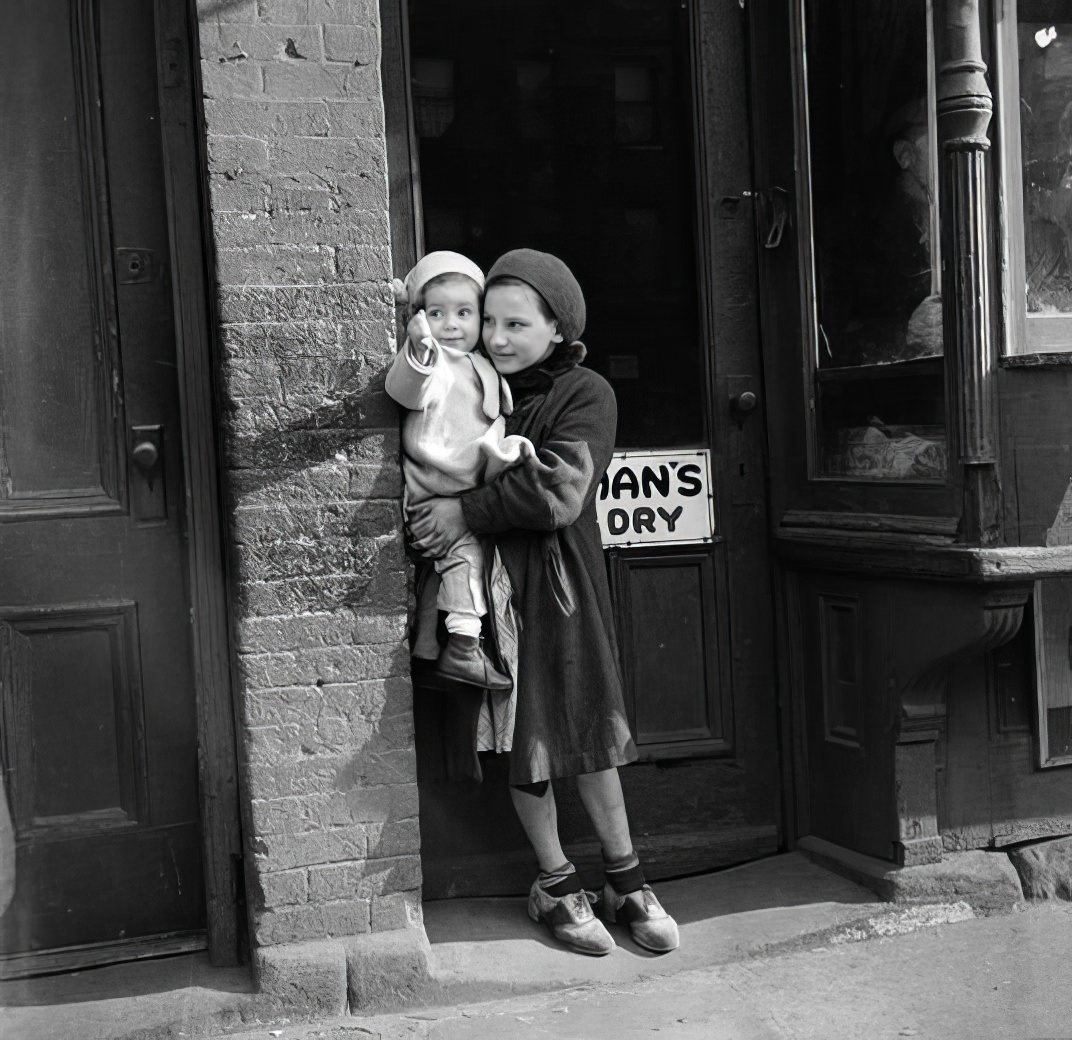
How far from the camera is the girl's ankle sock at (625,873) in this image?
3.60 metres

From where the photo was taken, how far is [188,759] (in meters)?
3.56

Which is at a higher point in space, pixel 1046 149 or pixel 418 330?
pixel 1046 149

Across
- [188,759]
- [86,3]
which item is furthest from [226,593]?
[86,3]

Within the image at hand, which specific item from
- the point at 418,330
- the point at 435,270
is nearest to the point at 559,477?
the point at 418,330

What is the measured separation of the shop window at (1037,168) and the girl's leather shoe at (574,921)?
1.93 m

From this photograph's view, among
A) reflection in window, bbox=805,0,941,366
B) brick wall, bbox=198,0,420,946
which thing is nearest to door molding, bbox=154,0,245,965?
brick wall, bbox=198,0,420,946

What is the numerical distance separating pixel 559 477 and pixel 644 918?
127 cm

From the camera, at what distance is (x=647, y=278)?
4.01 metres

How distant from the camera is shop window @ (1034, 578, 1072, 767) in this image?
12.6ft

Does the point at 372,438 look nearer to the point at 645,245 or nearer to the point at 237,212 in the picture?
the point at 237,212

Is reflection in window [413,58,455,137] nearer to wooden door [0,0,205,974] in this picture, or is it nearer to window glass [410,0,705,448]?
window glass [410,0,705,448]

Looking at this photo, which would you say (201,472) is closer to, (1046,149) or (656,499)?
(656,499)

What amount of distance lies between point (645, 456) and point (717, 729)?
0.90 meters

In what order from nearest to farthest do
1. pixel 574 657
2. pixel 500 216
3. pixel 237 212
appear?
pixel 237 212 → pixel 574 657 → pixel 500 216
